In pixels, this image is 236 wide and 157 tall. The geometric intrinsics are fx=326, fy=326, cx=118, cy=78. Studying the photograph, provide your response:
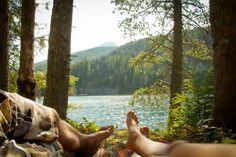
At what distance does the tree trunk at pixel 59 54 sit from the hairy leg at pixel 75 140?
9.85ft

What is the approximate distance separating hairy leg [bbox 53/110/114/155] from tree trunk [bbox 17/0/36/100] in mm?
3713

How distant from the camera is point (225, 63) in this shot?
4.82m

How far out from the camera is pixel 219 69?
16.1ft

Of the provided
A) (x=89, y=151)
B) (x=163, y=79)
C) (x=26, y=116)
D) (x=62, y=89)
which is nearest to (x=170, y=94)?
(x=163, y=79)

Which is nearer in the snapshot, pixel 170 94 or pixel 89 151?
pixel 89 151

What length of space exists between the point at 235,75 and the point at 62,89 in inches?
134

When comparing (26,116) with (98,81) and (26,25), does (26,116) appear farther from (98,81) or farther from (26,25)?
(98,81)

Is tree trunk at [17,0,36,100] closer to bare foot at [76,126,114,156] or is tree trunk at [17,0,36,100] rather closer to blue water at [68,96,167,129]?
blue water at [68,96,167,129]

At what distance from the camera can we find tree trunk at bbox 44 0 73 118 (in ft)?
20.9

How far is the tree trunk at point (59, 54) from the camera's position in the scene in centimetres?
636

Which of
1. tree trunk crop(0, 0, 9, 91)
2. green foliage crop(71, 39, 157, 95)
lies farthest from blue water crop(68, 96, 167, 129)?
green foliage crop(71, 39, 157, 95)

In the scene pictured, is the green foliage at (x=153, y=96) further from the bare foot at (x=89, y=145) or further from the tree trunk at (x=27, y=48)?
the bare foot at (x=89, y=145)

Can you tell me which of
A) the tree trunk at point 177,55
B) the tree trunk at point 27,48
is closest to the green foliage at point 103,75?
the tree trunk at point 177,55

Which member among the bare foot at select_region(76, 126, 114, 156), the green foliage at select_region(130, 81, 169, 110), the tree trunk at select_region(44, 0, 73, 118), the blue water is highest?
the tree trunk at select_region(44, 0, 73, 118)
